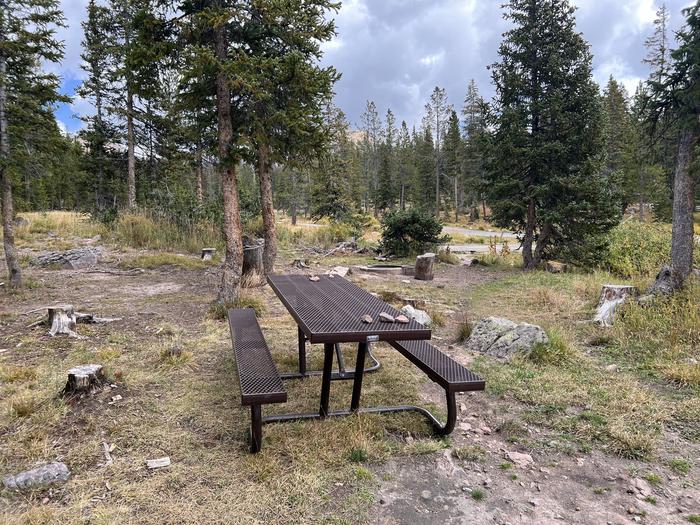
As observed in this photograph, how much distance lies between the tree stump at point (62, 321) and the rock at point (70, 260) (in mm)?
5593

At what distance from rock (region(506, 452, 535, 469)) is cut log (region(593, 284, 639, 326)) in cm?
374

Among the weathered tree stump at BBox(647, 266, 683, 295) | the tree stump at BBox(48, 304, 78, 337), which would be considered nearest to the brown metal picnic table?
the tree stump at BBox(48, 304, 78, 337)

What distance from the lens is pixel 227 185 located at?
6.63 meters

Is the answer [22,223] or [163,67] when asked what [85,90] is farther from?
[163,67]

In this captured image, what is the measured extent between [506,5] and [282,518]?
537 inches

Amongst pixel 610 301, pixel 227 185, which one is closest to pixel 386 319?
pixel 227 185

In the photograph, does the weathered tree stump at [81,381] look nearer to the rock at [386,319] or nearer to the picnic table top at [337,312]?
the picnic table top at [337,312]

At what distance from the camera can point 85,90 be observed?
1727cm

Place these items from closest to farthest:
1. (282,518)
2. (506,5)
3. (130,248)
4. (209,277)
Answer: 1. (282,518)
2. (209,277)
3. (506,5)
4. (130,248)

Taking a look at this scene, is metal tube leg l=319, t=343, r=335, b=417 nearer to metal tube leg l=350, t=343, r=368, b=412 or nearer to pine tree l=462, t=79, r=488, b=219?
metal tube leg l=350, t=343, r=368, b=412

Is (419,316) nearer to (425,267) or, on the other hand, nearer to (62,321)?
(62,321)

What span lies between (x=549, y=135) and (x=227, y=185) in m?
9.28

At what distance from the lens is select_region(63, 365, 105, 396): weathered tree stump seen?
→ 11.0 ft

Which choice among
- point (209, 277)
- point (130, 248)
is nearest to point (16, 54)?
point (209, 277)
